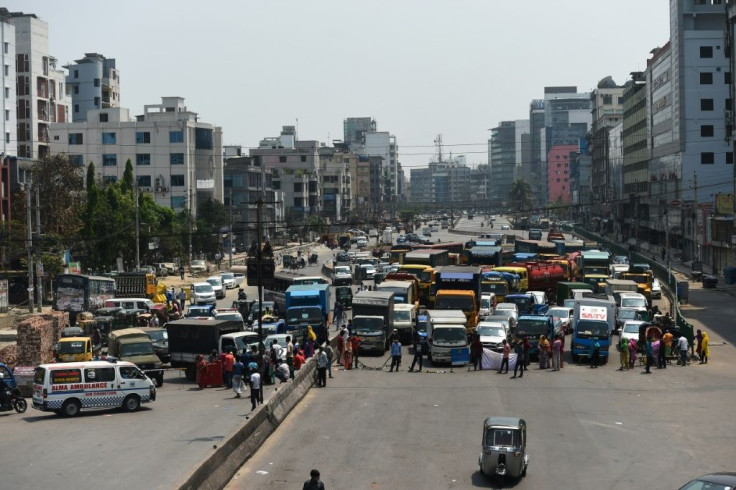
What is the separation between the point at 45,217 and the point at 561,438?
63.6 metres

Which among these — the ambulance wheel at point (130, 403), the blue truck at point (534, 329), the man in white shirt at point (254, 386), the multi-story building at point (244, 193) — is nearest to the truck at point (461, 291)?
the blue truck at point (534, 329)

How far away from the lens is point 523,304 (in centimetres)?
5559

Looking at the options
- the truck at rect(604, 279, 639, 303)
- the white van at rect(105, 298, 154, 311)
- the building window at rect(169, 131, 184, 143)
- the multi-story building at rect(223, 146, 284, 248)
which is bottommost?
the white van at rect(105, 298, 154, 311)

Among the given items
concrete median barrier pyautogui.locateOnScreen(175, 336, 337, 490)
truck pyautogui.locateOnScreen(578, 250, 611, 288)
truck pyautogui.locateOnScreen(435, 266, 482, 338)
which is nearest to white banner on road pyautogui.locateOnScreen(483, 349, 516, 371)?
truck pyautogui.locateOnScreen(435, 266, 482, 338)

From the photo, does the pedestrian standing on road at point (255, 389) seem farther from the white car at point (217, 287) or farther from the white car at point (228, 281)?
the white car at point (228, 281)

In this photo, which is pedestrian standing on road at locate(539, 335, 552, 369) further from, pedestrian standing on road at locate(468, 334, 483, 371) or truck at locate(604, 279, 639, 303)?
truck at locate(604, 279, 639, 303)

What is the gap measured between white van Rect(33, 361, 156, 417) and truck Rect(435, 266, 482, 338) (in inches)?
770

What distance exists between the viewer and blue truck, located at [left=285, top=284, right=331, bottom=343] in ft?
156

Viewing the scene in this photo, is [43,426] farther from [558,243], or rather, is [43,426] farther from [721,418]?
[558,243]

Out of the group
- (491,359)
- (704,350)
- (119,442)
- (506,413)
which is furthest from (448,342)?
(119,442)

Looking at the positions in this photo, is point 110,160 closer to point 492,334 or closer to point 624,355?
point 492,334

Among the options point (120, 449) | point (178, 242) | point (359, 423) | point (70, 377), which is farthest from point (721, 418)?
point (178, 242)

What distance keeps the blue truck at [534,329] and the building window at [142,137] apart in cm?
8708

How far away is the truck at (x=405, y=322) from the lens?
4841cm
